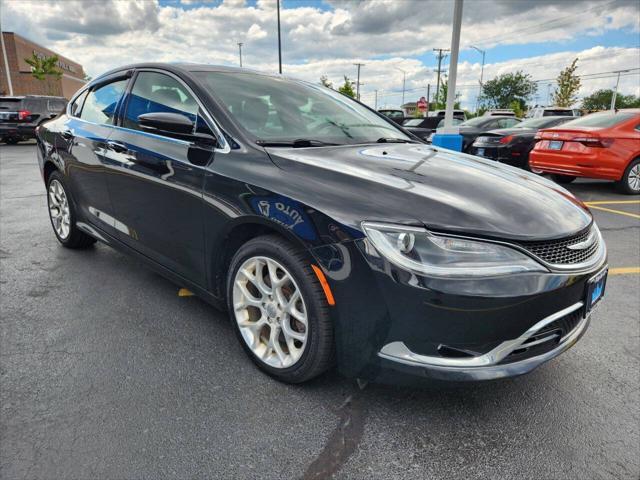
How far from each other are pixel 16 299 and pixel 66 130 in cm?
150

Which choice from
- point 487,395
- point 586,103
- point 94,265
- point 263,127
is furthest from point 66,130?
point 586,103

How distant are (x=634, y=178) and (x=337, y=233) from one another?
8.36 meters

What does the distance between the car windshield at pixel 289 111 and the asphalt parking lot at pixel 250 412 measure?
4.25 feet

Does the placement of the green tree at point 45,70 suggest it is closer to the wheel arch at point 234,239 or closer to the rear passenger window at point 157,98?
the rear passenger window at point 157,98

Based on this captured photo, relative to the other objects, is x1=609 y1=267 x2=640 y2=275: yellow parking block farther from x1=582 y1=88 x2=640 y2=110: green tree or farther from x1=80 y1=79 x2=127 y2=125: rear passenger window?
x1=582 y1=88 x2=640 y2=110: green tree

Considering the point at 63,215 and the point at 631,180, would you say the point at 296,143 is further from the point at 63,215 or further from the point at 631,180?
the point at 631,180

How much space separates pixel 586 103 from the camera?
8888cm

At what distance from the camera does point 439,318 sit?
1.83 meters

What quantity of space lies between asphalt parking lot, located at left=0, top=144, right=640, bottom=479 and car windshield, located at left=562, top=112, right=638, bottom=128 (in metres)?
6.17

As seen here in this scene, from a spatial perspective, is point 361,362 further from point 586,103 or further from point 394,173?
point 586,103

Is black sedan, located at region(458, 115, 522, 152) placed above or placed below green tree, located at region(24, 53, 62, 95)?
below

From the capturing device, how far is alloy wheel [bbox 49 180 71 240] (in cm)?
433

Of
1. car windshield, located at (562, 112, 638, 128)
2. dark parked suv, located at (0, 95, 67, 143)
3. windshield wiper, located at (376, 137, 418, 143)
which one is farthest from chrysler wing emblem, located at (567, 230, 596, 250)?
dark parked suv, located at (0, 95, 67, 143)

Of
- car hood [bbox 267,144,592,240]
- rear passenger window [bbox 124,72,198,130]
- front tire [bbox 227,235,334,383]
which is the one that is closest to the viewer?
car hood [bbox 267,144,592,240]
